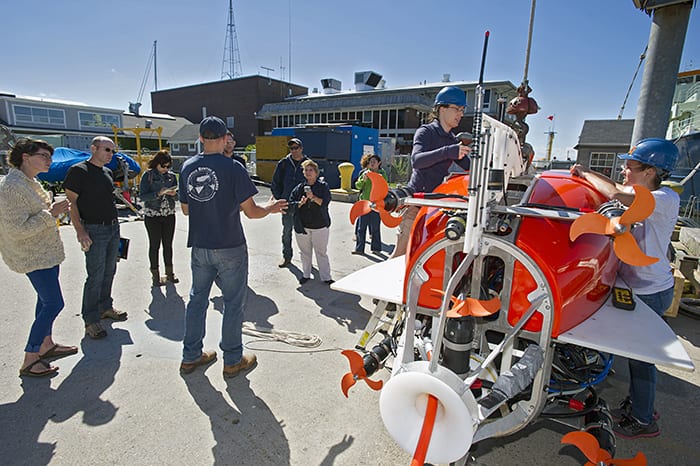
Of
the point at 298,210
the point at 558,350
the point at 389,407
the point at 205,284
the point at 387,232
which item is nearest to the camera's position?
the point at 389,407

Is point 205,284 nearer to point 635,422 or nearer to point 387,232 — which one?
point 635,422

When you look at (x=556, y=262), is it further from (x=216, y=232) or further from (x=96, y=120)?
(x=96, y=120)

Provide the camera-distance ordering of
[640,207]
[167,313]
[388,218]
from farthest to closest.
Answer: [167,313] < [388,218] < [640,207]

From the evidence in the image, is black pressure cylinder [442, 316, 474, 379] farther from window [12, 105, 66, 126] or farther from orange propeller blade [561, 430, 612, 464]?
window [12, 105, 66, 126]

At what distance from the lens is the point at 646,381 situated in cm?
256

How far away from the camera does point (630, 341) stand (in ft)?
6.41

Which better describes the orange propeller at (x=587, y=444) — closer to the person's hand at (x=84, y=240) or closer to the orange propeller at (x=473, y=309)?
the orange propeller at (x=473, y=309)

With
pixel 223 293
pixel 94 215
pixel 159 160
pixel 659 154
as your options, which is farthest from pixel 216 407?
pixel 159 160

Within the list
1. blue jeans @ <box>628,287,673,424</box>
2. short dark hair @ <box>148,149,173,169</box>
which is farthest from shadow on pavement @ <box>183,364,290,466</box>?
short dark hair @ <box>148,149,173,169</box>

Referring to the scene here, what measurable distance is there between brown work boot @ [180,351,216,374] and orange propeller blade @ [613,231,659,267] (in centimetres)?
316

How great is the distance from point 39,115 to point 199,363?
41.5 m

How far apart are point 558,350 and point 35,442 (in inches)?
135

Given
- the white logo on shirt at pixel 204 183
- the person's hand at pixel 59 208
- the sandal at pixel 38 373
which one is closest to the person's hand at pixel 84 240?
the person's hand at pixel 59 208

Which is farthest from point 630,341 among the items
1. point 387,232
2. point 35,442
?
point 387,232
